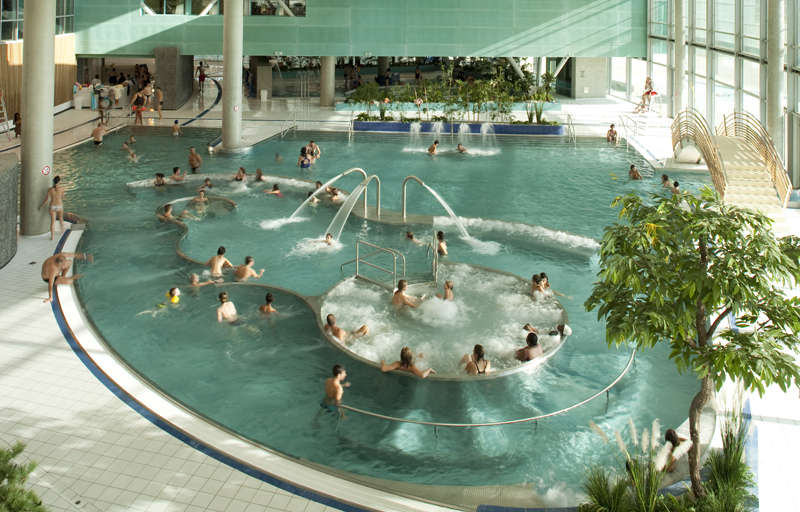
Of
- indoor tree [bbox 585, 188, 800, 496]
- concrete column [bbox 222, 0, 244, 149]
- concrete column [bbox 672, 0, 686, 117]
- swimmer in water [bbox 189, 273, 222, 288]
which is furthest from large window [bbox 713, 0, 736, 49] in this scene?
indoor tree [bbox 585, 188, 800, 496]

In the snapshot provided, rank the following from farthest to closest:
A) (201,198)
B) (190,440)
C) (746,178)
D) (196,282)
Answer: (201,198)
(746,178)
(196,282)
(190,440)

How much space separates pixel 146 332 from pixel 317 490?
5107 mm

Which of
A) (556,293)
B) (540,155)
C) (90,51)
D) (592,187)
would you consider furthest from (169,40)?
(556,293)

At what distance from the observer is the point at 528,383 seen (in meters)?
9.70

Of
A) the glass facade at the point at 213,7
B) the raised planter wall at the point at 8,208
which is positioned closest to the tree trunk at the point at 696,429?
the raised planter wall at the point at 8,208

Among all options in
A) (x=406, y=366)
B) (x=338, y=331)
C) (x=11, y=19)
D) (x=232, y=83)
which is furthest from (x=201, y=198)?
(x=11, y=19)

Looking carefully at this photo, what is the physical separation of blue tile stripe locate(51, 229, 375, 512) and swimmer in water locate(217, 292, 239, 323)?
201cm

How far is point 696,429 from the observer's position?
627 centimetres

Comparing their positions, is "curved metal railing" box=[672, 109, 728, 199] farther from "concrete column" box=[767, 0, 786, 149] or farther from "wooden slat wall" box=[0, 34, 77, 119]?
"wooden slat wall" box=[0, 34, 77, 119]

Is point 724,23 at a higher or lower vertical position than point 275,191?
higher

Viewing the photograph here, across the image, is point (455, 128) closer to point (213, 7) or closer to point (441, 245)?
point (213, 7)

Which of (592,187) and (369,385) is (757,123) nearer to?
(592,187)

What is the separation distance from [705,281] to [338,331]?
19.7 ft

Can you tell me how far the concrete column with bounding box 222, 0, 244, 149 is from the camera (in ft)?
73.7
